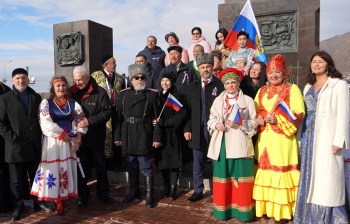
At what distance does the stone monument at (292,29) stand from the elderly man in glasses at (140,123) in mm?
4082

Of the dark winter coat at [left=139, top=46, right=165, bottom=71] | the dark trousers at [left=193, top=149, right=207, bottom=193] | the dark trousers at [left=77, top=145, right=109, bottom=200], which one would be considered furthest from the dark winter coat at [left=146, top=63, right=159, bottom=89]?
the dark trousers at [left=193, top=149, right=207, bottom=193]

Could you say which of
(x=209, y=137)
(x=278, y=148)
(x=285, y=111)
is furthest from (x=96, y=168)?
(x=285, y=111)

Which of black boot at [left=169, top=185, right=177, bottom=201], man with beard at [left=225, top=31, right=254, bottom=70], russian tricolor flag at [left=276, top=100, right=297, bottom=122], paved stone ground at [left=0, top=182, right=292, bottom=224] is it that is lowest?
paved stone ground at [left=0, top=182, right=292, bottom=224]

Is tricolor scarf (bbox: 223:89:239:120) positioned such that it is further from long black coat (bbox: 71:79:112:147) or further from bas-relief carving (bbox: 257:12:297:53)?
bas-relief carving (bbox: 257:12:297:53)

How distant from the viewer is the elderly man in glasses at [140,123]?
15.9 feet

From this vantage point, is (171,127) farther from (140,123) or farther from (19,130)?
(19,130)

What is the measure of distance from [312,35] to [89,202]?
19.8 ft

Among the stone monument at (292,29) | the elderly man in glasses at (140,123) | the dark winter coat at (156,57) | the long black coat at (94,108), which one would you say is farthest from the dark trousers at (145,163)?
the stone monument at (292,29)

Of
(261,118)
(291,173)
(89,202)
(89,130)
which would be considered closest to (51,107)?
(89,130)

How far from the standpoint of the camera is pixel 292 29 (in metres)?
7.61

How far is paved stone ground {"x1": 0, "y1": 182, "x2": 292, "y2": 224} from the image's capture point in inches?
173

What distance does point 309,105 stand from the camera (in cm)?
379

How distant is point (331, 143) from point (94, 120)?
10.4 ft

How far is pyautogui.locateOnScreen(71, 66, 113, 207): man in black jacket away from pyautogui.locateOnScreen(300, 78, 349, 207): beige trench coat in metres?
3.01
